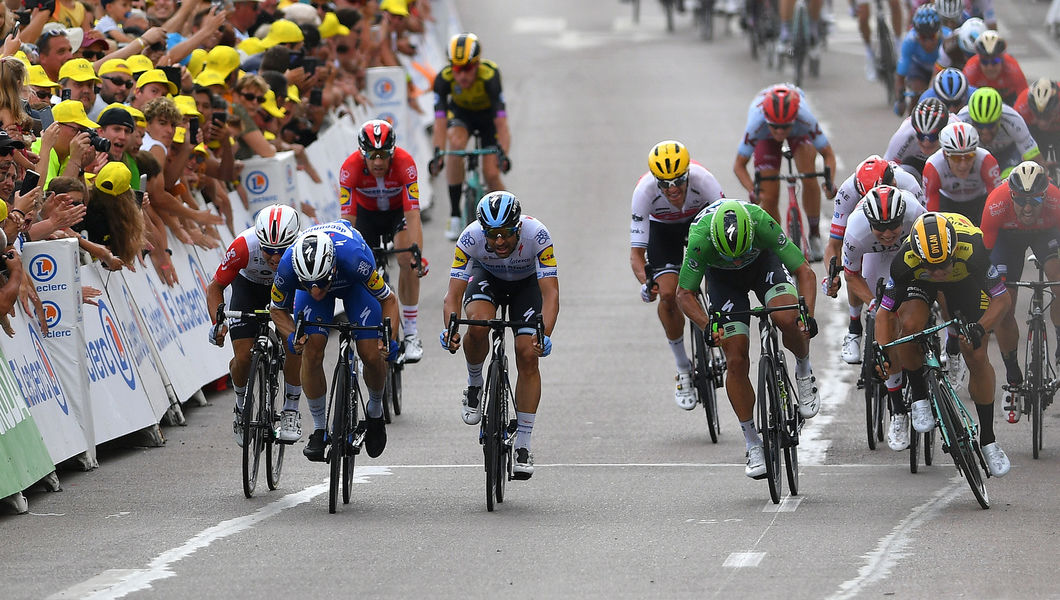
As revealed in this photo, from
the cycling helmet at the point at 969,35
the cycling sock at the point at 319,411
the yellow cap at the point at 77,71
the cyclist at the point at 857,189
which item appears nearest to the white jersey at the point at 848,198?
the cyclist at the point at 857,189

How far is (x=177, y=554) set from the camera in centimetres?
933

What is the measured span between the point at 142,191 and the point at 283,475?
2.95m

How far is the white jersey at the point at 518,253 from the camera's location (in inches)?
438

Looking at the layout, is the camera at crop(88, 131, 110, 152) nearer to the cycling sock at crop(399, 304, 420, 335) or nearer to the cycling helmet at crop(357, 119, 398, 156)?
the cycling helmet at crop(357, 119, 398, 156)

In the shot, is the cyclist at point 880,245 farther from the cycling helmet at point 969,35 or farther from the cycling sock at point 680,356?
the cycling helmet at point 969,35

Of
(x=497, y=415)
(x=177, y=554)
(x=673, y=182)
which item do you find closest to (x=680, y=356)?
(x=673, y=182)

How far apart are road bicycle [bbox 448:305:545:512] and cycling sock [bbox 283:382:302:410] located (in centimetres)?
131

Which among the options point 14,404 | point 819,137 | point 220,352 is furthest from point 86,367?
point 819,137

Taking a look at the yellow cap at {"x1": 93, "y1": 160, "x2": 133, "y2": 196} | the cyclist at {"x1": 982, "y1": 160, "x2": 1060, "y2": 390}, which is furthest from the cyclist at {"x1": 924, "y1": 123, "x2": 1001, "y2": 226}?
the yellow cap at {"x1": 93, "y1": 160, "x2": 133, "y2": 196}

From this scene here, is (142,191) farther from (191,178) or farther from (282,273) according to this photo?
(282,273)

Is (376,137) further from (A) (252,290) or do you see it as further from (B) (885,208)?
(B) (885,208)

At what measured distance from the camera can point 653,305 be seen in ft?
61.6

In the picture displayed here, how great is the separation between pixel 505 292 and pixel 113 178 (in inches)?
117

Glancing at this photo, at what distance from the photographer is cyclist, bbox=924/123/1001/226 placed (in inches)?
527
